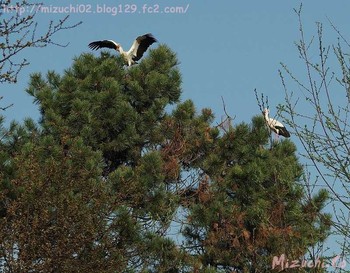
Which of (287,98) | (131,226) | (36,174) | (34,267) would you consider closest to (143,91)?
(131,226)

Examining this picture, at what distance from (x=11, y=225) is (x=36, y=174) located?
2.90 ft

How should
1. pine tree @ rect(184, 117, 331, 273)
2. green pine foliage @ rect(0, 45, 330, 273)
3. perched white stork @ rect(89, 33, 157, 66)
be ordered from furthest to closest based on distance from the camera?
perched white stork @ rect(89, 33, 157, 66)
pine tree @ rect(184, 117, 331, 273)
green pine foliage @ rect(0, 45, 330, 273)

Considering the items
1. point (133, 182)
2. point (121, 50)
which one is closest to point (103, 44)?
point (121, 50)

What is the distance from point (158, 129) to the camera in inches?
601

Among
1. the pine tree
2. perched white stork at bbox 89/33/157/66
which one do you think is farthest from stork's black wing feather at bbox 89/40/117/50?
the pine tree

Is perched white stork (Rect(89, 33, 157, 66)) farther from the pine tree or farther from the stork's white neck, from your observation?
the pine tree

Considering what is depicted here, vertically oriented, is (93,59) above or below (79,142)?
above

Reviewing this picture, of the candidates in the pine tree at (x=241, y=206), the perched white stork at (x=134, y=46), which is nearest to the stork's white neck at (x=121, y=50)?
the perched white stork at (x=134, y=46)

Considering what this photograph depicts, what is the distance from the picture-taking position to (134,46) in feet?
52.0

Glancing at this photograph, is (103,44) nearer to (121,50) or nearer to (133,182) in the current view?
(121,50)

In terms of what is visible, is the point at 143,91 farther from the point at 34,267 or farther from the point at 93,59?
the point at 34,267

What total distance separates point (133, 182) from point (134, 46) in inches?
166

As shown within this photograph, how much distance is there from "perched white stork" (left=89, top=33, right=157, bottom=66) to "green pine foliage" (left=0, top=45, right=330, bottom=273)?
0.76 feet

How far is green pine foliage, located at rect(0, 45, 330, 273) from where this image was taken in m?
10.7
